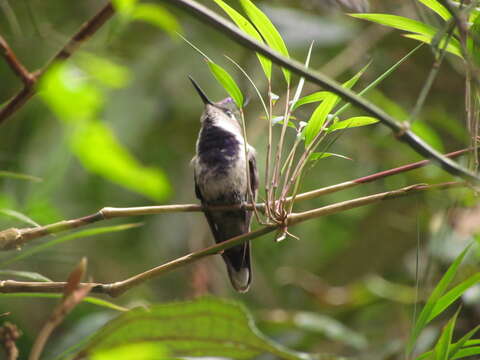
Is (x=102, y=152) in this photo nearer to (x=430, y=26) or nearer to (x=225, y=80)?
(x=225, y=80)

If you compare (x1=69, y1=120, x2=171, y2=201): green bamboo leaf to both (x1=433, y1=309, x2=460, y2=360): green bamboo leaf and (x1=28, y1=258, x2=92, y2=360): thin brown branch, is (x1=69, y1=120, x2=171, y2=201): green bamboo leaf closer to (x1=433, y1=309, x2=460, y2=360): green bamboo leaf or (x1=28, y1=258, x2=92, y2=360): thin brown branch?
(x1=28, y1=258, x2=92, y2=360): thin brown branch

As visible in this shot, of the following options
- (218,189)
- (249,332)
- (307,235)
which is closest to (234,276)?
(218,189)

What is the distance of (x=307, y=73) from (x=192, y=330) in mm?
581

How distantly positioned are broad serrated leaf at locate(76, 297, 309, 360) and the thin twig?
1.65 ft

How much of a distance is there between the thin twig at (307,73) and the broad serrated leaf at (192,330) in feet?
1.65

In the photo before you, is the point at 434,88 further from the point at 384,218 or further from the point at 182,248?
the point at 182,248

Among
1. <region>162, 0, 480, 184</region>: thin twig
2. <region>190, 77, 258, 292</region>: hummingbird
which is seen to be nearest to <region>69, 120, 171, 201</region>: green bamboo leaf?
<region>162, 0, 480, 184</region>: thin twig

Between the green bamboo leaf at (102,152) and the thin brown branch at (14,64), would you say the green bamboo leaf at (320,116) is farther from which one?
the green bamboo leaf at (102,152)

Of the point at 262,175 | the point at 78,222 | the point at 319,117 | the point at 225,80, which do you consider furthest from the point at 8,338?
the point at 262,175

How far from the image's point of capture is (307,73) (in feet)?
2.96

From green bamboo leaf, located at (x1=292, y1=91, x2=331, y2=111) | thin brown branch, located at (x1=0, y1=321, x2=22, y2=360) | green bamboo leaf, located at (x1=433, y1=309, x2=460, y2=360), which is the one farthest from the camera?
green bamboo leaf, located at (x1=292, y1=91, x2=331, y2=111)

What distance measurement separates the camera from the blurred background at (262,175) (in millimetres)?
3480

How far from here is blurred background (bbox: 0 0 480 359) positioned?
3480mm

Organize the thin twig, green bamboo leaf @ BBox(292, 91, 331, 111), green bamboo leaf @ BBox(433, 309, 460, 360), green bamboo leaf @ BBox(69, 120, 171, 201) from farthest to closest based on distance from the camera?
1. green bamboo leaf @ BBox(292, 91, 331, 111)
2. green bamboo leaf @ BBox(433, 309, 460, 360)
3. the thin twig
4. green bamboo leaf @ BBox(69, 120, 171, 201)
